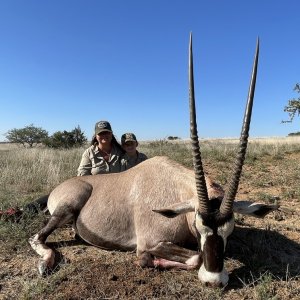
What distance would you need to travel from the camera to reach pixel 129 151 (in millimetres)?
6457

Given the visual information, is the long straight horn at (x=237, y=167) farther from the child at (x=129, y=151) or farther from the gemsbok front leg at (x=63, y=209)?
the child at (x=129, y=151)

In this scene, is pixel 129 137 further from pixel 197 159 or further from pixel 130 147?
pixel 197 159

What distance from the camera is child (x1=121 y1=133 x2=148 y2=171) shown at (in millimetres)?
6324

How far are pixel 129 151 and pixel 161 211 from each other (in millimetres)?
2848

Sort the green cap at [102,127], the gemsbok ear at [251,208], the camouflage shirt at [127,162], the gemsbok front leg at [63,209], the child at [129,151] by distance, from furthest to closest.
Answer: the camouflage shirt at [127,162] → the child at [129,151] → the green cap at [102,127] → the gemsbok front leg at [63,209] → the gemsbok ear at [251,208]

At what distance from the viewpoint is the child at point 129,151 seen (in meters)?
6.32

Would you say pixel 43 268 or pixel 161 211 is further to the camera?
pixel 43 268

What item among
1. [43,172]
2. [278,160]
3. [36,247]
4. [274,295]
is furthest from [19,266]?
[278,160]

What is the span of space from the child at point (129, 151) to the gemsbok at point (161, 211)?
1.38 m

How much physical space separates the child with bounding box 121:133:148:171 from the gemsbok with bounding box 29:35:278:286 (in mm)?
1384

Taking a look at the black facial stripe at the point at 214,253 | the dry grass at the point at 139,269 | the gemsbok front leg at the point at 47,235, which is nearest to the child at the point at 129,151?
the dry grass at the point at 139,269

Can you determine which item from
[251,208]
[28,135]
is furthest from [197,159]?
[28,135]

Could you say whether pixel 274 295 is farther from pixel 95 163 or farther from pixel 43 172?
pixel 43 172

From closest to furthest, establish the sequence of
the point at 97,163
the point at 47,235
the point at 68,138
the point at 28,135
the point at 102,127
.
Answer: the point at 47,235, the point at 102,127, the point at 97,163, the point at 68,138, the point at 28,135
